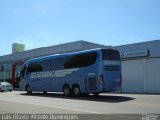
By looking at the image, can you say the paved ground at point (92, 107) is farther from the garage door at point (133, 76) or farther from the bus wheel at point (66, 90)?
the garage door at point (133, 76)

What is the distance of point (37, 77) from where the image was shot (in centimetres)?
2900

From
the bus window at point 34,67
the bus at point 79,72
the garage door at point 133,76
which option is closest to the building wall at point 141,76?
the garage door at point 133,76

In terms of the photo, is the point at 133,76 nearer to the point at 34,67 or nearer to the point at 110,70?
the point at 34,67

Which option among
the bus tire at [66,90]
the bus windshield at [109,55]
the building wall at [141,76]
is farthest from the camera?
the building wall at [141,76]

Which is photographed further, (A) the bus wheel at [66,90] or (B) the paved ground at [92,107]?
(A) the bus wheel at [66,90]

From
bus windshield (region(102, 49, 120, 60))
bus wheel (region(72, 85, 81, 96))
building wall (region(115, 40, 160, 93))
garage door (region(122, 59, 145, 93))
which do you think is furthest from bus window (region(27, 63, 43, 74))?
garage door (region(122, 59, 145, 93))

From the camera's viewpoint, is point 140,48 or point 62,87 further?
point 140,48

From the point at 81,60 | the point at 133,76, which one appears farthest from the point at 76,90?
the point at 133,76

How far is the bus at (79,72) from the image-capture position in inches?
840

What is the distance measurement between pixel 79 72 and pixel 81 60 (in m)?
0.99

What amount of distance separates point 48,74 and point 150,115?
55.0ft

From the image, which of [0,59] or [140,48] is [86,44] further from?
[0,59]

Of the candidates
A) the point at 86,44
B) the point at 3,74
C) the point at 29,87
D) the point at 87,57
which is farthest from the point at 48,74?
the point at 3,74

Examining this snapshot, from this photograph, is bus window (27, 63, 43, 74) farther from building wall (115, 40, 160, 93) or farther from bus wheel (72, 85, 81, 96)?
building wall (115, 40, 160, 93)
